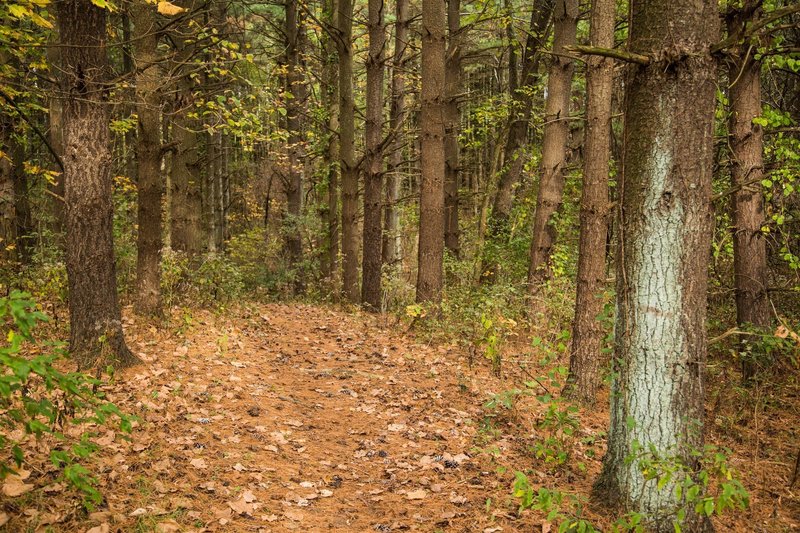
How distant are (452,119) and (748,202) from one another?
327 inches

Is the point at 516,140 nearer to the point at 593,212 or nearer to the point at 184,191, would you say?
the point at 184,191

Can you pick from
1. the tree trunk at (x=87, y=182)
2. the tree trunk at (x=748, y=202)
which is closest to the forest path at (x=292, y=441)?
the tree trunk at (x=87, y=182)

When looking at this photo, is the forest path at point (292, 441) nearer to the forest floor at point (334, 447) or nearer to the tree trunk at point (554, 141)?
the forest floor at point (334, 447)

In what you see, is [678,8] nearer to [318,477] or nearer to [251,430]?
[318,477]

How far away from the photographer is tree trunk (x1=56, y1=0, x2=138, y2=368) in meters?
6.34

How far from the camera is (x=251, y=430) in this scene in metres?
6.27

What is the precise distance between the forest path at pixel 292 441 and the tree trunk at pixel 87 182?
0.70 metres

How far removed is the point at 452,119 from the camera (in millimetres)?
14914

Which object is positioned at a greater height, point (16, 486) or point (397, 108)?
point (397, 108)

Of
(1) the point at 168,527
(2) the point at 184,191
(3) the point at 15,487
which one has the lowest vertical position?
(1) the point at 168,527

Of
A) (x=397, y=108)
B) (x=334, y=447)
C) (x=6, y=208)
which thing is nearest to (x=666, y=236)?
(x=334, y=447)

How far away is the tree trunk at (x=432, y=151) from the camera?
10266 mm

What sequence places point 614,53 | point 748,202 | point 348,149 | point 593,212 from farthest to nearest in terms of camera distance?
point 348,149 < point 748,202 < point 593,212 < point 614,53

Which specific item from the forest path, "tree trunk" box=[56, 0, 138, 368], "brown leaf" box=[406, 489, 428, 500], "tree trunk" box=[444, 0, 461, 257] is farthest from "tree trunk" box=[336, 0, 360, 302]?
"brown leaf" box=[406, 489, 428, 500]
